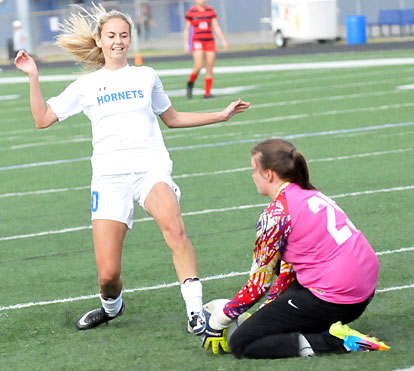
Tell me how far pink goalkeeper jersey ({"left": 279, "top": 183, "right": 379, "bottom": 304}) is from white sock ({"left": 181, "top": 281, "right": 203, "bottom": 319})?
811mm

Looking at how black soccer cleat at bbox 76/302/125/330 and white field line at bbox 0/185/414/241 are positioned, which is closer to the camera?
black soccer cleat at bbox 76/302/125/330

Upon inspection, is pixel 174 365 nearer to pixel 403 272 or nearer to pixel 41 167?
pixel 403 272

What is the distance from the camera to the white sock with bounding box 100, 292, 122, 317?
626 cm

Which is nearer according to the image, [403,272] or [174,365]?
[174,365]

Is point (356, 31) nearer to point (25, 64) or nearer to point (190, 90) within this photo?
point (190, 90)

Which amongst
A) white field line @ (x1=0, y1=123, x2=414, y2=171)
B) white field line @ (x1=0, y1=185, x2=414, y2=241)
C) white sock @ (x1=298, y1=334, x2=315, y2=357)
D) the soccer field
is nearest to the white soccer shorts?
the soccer field

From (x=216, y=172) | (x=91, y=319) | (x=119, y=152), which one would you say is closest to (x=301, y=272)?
(x=119, y=152)

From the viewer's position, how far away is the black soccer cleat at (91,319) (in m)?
6.26

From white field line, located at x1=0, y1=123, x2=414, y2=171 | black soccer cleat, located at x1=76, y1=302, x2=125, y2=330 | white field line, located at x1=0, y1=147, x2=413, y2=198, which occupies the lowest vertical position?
white field line, located at x1=0, y1=123, x2=414, y2=171

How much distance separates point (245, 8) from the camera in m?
48.8

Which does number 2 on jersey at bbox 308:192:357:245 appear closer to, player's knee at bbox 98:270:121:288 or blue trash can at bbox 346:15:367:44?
player's knee at bbox 98:270:121:288

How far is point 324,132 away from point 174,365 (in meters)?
9.67

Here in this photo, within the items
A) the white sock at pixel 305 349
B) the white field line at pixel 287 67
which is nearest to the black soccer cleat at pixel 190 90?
the white field line at pixel 287 67

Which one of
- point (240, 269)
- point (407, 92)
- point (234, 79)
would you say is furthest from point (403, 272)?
point (234, 79)
